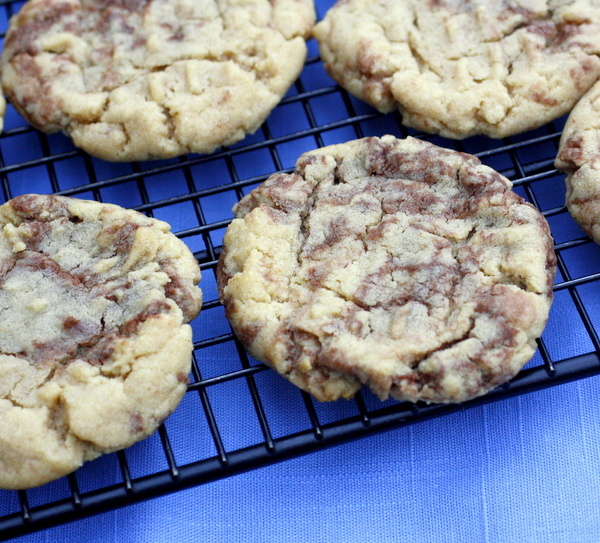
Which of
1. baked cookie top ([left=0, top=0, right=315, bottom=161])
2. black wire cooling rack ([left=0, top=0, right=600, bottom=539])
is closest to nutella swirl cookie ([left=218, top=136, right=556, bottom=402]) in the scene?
black wire cooling rack ([left=0, top=0, right=600, bottom=539])

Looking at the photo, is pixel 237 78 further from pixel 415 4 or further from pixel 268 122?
pixel 415 4

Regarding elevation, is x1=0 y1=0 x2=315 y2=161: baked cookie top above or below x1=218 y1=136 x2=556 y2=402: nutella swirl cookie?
above

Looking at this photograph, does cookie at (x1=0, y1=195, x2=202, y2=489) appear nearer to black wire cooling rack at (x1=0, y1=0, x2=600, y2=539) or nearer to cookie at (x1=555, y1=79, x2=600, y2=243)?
black wire cooling rack at (x1=0, y1=0, x2=600, y2=539)

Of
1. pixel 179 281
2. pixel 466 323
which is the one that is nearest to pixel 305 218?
pixel 179 281

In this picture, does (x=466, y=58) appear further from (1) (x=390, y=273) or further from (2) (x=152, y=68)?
(2) (x=152, y=68)

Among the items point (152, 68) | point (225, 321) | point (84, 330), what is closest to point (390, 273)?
point (225, 321)

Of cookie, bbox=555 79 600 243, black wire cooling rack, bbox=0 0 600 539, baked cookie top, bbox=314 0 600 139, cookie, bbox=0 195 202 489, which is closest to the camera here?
cookie, bbox=0 195 202 489

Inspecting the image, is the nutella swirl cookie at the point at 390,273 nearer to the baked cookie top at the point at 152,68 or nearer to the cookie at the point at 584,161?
the cookie at the point at 584,161
